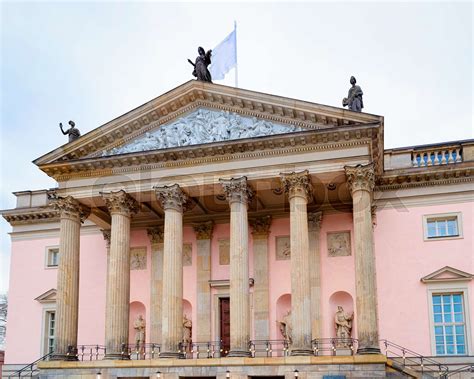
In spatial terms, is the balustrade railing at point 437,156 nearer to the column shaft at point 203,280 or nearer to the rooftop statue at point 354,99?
the rooftop statue at point 354,99

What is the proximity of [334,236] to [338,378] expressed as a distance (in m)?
8.18

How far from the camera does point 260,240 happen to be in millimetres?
32188

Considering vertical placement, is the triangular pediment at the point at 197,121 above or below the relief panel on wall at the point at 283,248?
above

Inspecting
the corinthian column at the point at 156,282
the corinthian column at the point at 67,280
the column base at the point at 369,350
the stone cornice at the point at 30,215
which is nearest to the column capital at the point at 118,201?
the corinthian column at the point at 67,280

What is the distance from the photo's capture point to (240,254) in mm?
27531

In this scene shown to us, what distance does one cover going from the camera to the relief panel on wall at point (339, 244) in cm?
3098

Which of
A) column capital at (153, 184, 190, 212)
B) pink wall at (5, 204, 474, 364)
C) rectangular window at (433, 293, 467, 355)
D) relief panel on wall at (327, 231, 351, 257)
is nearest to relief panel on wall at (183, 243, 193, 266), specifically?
pink wall at (5, 204, 474, 364)

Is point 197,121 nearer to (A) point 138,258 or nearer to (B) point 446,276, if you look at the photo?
(A) point 138,258

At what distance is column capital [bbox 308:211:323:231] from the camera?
3130 centimetres

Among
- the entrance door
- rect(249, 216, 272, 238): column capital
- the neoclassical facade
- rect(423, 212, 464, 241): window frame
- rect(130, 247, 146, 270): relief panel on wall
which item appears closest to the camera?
the neoclassical facade

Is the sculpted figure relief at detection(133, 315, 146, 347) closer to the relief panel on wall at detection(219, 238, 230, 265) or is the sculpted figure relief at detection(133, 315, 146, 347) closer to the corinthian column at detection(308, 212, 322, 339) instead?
the relief panel on wall at detection(219, 238, 230, 265)

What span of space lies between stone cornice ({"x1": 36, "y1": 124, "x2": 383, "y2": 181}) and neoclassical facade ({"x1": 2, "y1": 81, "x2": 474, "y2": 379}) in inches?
2.3

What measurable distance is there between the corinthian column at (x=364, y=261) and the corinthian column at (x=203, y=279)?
844 centimetres

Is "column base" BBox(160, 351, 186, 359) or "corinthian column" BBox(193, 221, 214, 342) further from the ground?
"corinthian column" BBox(193, 221, 214, 342)
